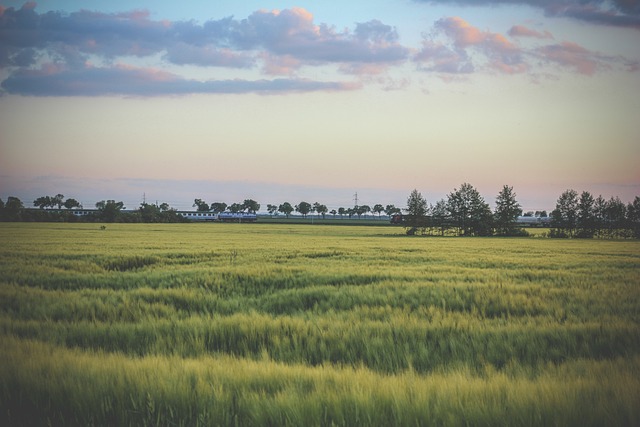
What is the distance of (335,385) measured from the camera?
12.1 feet

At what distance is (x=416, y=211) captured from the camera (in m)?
102

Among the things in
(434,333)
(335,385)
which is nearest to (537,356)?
(434,333)

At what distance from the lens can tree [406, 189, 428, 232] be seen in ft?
Answer: 328

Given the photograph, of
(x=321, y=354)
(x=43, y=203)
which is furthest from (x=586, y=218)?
(x=43, y=203)

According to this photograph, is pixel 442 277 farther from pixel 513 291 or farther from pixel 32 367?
pixel 32 367

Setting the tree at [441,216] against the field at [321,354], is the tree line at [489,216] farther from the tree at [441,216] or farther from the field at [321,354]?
the field at [321,354]

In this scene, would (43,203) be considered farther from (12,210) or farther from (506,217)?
(506,217)

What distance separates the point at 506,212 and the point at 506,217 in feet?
4.28

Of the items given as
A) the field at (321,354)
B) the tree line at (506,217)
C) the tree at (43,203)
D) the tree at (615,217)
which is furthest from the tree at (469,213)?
the tree at (43,203)

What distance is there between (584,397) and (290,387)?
8.05 feet

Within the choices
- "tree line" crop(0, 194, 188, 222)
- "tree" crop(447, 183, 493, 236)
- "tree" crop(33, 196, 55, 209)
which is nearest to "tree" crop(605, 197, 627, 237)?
"tree" crop(447, 183, 493, 236)

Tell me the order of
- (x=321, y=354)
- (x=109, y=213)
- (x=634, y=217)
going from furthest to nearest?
(x=109, y=213)
(x=634, y=217)
(x=321, y=354)

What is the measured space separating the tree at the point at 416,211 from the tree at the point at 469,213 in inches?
288

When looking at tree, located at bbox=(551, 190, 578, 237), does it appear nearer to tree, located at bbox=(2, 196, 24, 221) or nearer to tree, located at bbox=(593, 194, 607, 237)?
tree, located at bbox=(593, 194, 607, 237)
